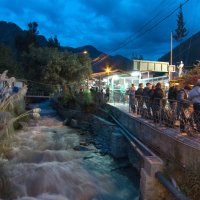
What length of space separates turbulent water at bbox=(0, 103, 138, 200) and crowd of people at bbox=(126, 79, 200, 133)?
2786 mm

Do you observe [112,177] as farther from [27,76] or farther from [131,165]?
[27,76]

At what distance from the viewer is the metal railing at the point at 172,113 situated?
10305 millimetres

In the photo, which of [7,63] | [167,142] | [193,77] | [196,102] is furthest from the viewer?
[7,63]

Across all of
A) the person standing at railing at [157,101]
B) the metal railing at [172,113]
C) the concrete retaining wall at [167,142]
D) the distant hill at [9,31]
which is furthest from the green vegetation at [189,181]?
the distant hill at [9,31]

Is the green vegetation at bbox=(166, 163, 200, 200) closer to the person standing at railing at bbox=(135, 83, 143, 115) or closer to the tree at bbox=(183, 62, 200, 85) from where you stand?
the person standing at railing at bbox=(135, 83, 143, 115)

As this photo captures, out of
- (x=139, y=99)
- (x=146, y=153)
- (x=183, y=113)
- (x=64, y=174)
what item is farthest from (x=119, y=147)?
(x=183, y=113)

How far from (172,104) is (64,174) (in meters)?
5.04

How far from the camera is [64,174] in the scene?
12.3 m

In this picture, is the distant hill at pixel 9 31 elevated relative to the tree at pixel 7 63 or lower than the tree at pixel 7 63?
elevated

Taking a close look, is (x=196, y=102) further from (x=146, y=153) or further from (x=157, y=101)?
(x=157, y=101)

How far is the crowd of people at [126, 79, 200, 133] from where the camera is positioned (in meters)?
10.3

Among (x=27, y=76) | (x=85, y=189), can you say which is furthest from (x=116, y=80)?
(x=85, y=189)

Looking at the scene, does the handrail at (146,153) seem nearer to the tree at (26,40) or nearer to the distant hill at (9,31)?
the tree at (26,40)

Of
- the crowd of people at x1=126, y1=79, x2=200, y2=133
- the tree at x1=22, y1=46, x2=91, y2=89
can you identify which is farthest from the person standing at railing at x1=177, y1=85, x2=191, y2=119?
the tree at x1=22, y1=46, x2=91, y2=89
